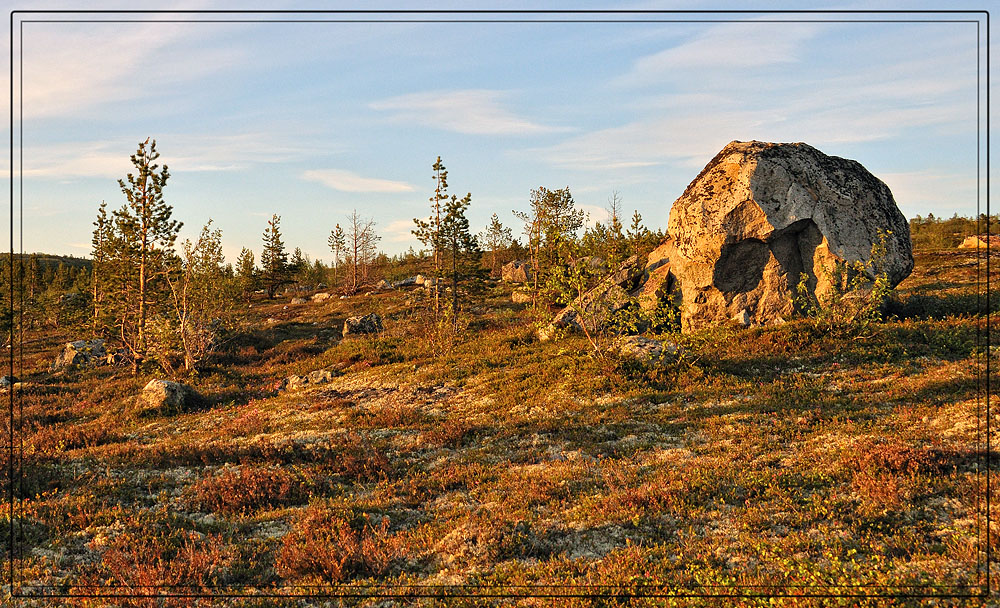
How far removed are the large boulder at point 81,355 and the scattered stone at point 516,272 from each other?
4169 cm

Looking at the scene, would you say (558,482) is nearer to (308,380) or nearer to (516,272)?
(308,380)

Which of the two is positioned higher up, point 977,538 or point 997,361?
point 997,361

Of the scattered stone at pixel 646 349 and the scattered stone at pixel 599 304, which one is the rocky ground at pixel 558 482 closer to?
the scattered stone at pixel 646 349

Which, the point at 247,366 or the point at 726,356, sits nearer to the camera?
the point at 726,356

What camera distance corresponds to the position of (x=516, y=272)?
67312 mm

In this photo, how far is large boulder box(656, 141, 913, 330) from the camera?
2345 centimetres

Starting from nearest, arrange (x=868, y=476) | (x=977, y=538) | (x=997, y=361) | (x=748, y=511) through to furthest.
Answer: (x=977, y=538)
(x=748, y=511)
(x=868, y=476)
(x=997, y=361)

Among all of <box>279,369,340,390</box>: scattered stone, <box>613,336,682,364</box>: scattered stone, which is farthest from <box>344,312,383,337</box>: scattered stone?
<box>613,336,682,364</box>: scattered stone

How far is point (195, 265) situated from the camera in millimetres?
32500

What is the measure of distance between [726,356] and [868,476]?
9991mm

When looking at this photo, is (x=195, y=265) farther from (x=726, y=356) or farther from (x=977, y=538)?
(x=977, y=538)

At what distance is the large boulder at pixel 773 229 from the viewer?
2345 centimetres

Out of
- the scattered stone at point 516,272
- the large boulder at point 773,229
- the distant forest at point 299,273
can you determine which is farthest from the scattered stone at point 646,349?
the scattered stone at point 516,272

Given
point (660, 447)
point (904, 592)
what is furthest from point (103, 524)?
point (904, 592)
